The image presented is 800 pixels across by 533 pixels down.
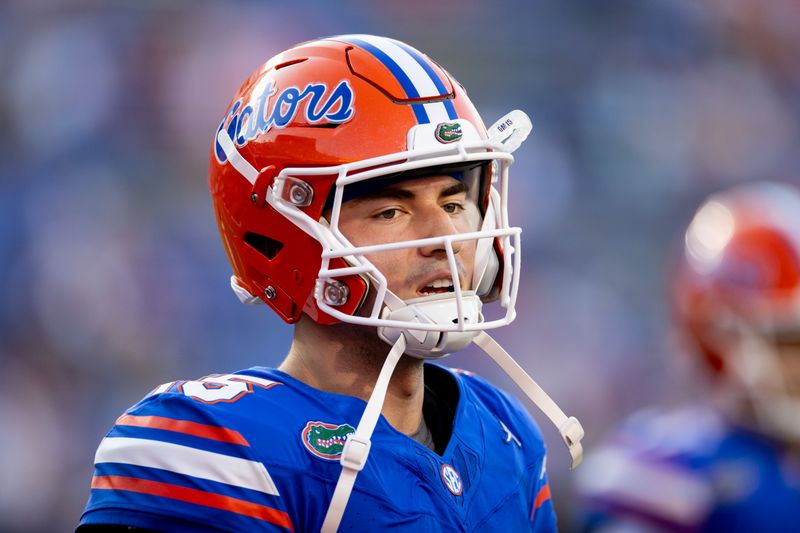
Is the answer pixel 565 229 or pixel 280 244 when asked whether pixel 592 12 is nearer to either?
pixel 565 229

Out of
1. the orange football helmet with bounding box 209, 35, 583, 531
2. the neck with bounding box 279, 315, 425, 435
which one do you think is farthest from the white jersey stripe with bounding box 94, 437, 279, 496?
the neck with bounding box 279, 315, 425, 435

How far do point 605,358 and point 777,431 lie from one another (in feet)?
9.10

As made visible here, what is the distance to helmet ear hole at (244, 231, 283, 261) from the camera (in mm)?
1912

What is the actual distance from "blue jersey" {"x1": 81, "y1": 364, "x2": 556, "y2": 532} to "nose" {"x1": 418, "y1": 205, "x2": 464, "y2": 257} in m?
0.28

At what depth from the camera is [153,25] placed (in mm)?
5707

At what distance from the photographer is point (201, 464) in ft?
5.36

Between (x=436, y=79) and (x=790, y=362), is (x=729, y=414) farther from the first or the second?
(x=436, y=79)

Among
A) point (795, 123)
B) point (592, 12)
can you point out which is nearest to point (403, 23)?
point (592, 12)

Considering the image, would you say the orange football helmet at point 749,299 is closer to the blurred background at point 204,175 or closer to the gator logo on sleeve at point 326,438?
the gator logo on sleeve at point 326,438

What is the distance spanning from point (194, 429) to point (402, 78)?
0.68 m

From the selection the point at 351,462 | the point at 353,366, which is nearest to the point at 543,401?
the point at 353,366

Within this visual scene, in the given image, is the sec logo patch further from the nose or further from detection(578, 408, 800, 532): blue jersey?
detection(578, 408, 800, 532): blue jersey

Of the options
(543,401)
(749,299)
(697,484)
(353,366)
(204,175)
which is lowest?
(353,366)

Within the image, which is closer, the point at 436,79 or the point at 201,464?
the point at 201,464
